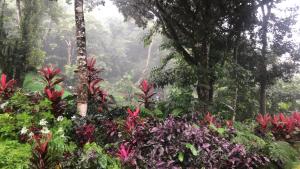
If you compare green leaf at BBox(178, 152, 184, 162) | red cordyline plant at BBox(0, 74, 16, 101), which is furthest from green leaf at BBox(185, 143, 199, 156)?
red cordyline plant at BBox(0, 74, 16, 101)

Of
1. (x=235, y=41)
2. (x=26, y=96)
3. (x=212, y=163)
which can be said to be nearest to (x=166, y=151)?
(x=212, y=163)

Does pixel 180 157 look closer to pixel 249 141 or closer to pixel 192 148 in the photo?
pixel 192 148

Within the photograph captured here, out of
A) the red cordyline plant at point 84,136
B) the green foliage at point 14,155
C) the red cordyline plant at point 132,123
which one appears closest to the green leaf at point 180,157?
the red cordyline plant at point 132,123

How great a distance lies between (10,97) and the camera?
658 centimetres

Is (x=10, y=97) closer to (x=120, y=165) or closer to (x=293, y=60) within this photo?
(x=120, y=165)

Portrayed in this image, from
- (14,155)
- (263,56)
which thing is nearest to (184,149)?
(14,155)

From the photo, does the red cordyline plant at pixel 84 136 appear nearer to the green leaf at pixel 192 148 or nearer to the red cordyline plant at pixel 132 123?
the red cordyline plant at pixel 132 123

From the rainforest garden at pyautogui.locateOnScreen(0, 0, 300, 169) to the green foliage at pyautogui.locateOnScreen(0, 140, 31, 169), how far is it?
14mm

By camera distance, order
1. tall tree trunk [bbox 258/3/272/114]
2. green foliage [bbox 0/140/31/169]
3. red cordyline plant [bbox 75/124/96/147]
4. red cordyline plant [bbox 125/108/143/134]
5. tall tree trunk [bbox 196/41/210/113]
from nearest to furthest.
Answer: green foliage [bbox 0/140/31/169] → red cordyline plant [bbox 75/124/96/147] → red cordyline plant [bbox 125/108/143/134] → tall tree trunk [bbox 196/41/210/113] → tall tree trunk [bbox 258/3/272/114]

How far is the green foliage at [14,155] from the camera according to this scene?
434cm

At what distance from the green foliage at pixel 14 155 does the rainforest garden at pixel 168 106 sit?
1 centimetres

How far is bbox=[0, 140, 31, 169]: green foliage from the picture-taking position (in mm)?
4340

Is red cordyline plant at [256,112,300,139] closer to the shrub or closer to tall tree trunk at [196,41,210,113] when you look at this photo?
the shrub

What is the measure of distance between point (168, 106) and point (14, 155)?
194 inches
